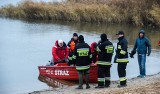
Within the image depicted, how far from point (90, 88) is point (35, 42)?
1525 cm

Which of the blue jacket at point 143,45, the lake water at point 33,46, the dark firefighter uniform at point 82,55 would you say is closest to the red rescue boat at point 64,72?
the lake water at point 33,46

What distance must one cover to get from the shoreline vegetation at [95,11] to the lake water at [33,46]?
1.19 metres

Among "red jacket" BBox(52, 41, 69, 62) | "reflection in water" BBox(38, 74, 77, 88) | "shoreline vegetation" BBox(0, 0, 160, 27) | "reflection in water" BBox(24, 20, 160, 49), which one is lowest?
"reflection in water" BBox(38, 74, 77, 88)

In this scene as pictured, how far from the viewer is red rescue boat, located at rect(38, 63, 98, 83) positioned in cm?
1468

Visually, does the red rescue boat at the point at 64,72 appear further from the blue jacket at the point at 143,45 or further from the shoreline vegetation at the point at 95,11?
the shoreline vegetation at the point at 95,11

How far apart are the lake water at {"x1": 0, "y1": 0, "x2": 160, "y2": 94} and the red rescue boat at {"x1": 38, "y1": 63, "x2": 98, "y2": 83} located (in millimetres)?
581

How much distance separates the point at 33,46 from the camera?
25.8m

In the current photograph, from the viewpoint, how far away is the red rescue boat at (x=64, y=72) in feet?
48.2

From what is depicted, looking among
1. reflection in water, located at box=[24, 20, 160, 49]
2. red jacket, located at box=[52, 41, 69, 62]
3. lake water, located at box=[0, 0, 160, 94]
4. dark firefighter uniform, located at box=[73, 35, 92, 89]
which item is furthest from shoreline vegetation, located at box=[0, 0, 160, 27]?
dark firefighter uniform, located at box=[73, 35, 92, 89]

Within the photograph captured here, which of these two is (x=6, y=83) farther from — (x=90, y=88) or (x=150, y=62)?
(x=150, y=62)

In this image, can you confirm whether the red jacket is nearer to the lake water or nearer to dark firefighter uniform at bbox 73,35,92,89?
the lake water

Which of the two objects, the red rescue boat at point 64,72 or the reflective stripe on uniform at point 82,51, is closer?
the reflective stripe on uniform at point 82,51

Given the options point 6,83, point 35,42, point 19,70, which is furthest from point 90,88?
point 35,42

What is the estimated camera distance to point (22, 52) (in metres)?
23.4
